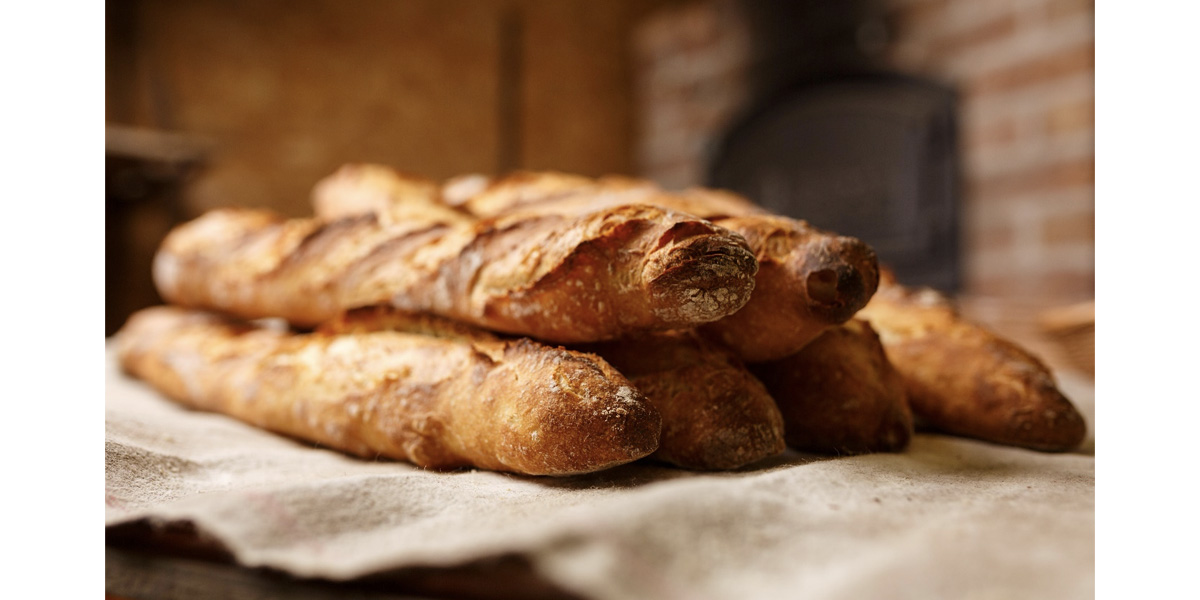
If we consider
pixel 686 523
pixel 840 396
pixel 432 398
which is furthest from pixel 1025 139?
pixel 686 523

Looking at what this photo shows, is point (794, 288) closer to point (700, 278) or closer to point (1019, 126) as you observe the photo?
point (700, 278)

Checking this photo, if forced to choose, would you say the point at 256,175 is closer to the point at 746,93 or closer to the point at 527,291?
the point at 746,93

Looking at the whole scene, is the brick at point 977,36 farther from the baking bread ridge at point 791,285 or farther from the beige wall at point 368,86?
the baking bread ridge at point 791,285

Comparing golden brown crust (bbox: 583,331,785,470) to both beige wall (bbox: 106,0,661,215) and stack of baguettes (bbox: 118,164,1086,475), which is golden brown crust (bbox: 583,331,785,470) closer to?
stack of baguettes (bbox: 118,164,1086,475)

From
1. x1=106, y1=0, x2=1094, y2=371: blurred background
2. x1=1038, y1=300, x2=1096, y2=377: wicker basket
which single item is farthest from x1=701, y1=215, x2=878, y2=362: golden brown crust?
x1=106, y1=0, x2=1094, y2=371: blurred background
